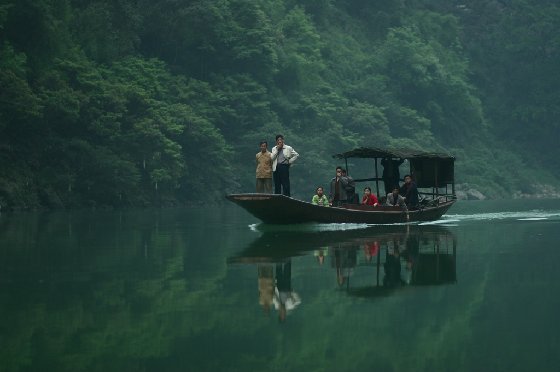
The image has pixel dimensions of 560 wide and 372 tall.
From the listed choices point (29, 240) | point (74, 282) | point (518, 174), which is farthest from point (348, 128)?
point (74, 282)

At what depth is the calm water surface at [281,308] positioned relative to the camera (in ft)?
24.1

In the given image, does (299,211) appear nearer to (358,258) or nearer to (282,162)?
(282,162)

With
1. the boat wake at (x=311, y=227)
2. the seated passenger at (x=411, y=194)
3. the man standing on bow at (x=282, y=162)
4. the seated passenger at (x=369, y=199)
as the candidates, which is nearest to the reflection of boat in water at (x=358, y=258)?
the boat wake at (x=311, y=227)

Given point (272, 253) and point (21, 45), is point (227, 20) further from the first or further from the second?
point (272, 253)

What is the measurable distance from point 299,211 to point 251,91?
36.1m

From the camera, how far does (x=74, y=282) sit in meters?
11.6

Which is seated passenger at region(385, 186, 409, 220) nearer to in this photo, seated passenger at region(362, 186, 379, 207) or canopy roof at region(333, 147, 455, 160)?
seated passenger at region(362, 186, 379, 207)

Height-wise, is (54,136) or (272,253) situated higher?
(54,136)

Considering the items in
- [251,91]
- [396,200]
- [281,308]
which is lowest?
[281,308]

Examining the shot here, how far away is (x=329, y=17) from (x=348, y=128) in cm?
1600

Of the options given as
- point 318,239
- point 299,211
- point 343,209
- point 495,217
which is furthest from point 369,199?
point 495,217

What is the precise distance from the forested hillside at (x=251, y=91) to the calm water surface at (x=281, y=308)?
25.3 metres

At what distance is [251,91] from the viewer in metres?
58.2

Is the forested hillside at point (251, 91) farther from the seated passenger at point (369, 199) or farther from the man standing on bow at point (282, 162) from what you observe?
the seated passenger at point (369, 199)
